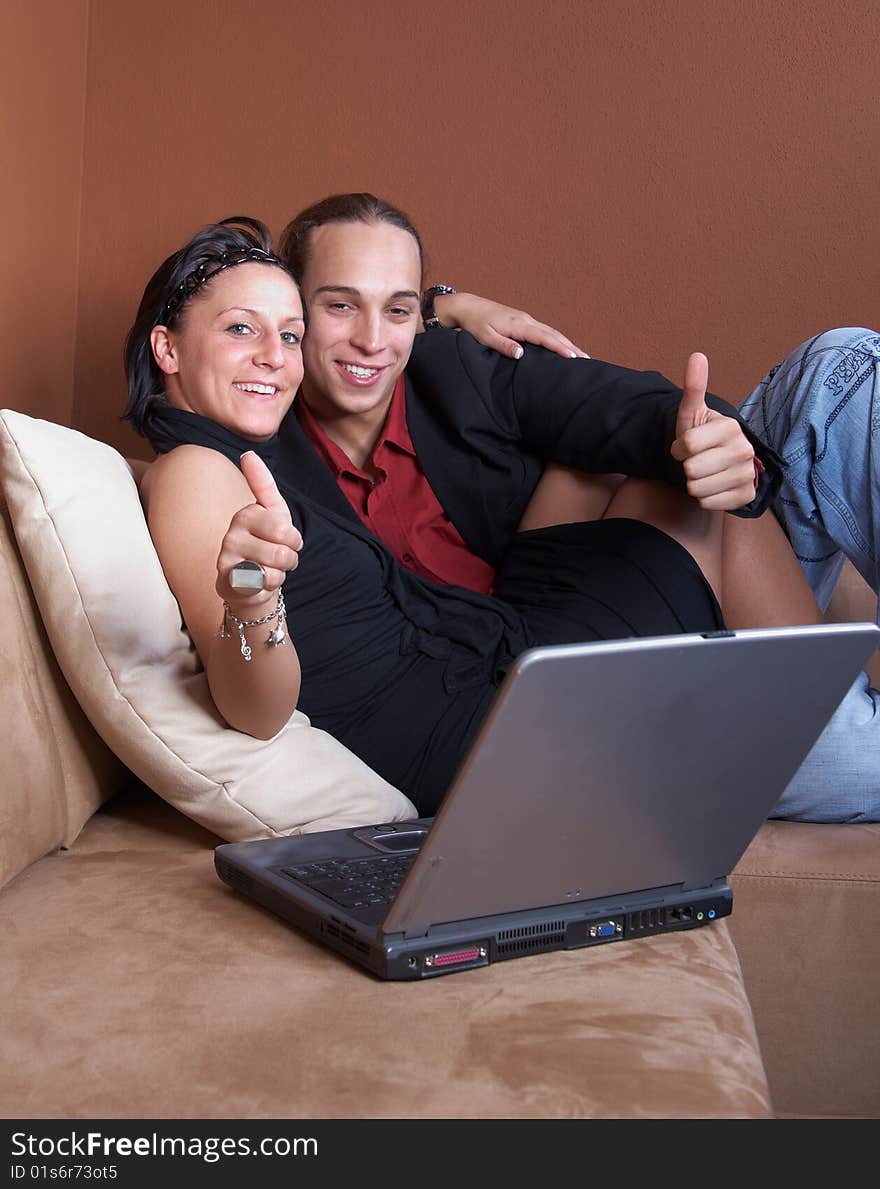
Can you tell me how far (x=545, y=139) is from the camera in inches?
109

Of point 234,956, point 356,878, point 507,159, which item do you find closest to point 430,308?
point 507,159

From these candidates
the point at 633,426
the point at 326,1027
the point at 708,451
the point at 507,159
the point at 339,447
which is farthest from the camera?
the point at 507,159

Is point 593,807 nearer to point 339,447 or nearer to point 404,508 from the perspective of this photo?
point 404,508

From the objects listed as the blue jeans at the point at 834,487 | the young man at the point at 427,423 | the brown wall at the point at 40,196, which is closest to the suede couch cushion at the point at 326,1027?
the blue jeans at the point at 834,487

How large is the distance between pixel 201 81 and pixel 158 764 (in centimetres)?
194

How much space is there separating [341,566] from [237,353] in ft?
1.04

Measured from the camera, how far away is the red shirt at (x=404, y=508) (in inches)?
75.5

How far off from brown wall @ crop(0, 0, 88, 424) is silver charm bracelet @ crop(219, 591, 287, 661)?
4.38 ft

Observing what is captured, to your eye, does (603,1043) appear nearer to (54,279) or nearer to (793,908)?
(793,908)

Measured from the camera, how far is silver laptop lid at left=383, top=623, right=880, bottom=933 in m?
0.88

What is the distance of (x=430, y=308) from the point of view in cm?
222

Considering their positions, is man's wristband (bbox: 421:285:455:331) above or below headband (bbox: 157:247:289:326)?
below

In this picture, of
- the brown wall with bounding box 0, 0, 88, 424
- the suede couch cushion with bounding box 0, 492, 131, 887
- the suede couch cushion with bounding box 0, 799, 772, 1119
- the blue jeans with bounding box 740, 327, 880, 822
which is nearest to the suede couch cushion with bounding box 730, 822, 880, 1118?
the blue jeans with bounding box 740, 327, 880, 822

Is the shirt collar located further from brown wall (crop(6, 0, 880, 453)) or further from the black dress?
brown wall (crop(6, 0, 880, 453))
